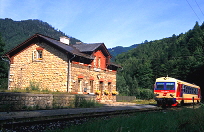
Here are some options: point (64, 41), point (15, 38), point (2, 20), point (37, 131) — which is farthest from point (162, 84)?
point (2, 20)

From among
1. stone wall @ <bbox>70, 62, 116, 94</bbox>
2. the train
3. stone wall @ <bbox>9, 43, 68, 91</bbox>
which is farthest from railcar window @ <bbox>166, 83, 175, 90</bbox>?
stone wall @ <bbox>9, 43, 68, 91</bbox>

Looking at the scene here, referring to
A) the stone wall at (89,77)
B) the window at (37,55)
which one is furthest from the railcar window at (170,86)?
the window at (37,55)

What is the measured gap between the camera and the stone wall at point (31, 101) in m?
12.1

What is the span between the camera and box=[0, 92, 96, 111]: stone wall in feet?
39.6

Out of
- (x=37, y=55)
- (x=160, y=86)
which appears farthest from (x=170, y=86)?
(x=37, y=55)

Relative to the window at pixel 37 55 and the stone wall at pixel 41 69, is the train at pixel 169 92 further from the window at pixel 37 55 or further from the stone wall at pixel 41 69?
the window at pixel 37 55

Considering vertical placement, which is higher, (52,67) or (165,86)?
(52,67)

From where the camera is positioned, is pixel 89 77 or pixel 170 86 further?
pixel 89 77

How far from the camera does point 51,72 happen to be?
2395cm

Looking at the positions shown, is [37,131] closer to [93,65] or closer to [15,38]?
[93,65]

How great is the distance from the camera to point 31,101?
14.0m

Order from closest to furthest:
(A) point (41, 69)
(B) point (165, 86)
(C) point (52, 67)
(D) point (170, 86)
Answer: (D) point (170, 86) → (B) point (165, 86) → (C) point (52, 67) → (A) point (41, 69)

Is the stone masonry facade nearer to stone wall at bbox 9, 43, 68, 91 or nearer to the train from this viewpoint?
stone wall at bbox 9, 43, 68, 91

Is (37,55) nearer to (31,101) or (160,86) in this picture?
(31,101)
